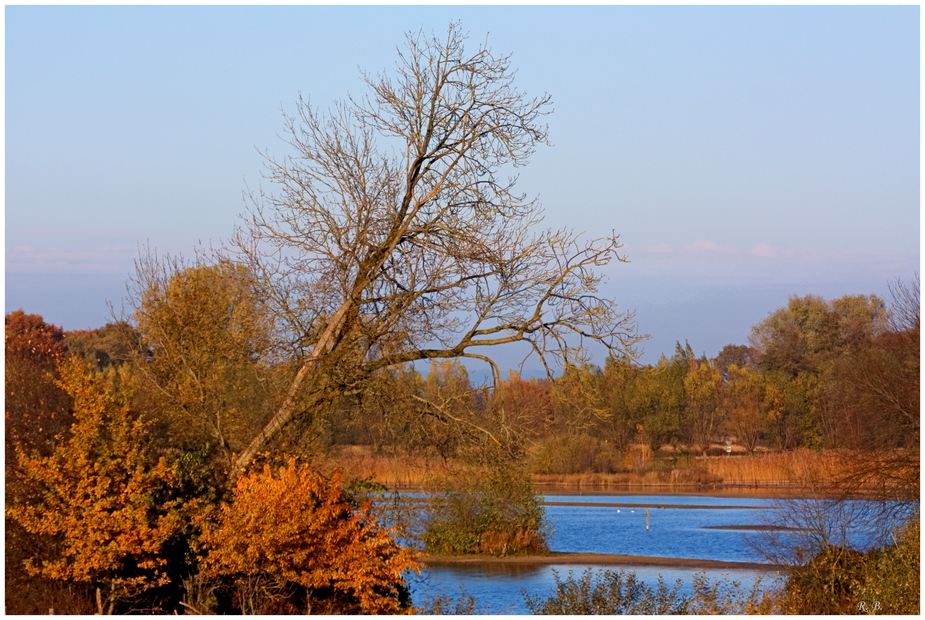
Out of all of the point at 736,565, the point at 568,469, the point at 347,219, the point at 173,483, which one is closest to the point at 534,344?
the point at 347,219

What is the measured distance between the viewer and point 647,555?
109ft

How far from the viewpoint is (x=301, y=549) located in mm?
14109

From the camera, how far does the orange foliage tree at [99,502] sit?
1307 cm

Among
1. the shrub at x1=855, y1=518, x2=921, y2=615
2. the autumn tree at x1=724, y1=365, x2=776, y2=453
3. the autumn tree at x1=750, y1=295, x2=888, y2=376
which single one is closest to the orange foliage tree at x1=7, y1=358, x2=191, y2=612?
the shrub at x1=855, y1=518, x2=921, y2=615

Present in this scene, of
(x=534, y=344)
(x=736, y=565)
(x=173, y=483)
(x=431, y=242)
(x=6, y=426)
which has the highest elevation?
(x=431, y=242)

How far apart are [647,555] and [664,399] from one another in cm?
3287

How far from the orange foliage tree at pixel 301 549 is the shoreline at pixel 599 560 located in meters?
16.0

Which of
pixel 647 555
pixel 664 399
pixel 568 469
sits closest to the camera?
pixel 647 555

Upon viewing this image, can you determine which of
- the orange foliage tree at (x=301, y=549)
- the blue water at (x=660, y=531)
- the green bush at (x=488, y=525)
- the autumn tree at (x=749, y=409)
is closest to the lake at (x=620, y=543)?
the blue water at (x=660, y=531)

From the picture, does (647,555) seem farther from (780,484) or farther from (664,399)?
(664,399)

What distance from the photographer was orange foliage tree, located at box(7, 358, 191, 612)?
13.1 m

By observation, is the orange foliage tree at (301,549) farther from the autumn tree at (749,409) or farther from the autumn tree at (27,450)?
the autumn tree at (749,409)

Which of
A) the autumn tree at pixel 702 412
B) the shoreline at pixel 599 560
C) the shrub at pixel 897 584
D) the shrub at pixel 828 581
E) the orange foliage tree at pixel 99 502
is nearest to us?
the orange foliage tree at pixel 99 502

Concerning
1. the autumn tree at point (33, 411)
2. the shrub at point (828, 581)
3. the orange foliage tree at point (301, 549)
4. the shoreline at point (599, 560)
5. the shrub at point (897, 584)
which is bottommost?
the shoreline at point (599, 560)
